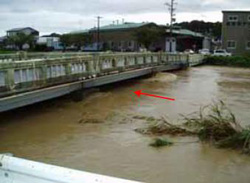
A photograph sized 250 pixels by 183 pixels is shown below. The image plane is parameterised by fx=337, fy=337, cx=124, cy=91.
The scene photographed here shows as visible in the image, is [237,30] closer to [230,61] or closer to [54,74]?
[230,61]

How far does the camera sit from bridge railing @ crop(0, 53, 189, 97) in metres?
8.95

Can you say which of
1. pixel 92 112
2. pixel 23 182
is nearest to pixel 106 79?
pixel 92 112

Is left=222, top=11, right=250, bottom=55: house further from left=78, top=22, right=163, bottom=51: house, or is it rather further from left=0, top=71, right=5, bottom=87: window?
left=0, top=71, right=5, bottom=87: window

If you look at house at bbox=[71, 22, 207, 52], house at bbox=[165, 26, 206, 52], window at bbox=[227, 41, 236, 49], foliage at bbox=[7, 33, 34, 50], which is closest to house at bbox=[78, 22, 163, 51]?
house at bbox=[71, 22, 207, 52]

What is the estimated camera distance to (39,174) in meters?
1.85

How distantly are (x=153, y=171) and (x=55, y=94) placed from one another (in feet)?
18.7

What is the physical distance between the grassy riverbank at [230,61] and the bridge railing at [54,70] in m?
23.1

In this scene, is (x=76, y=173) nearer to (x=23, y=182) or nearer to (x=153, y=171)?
(x=23, y=182)

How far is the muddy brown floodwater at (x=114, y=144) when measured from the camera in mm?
6234

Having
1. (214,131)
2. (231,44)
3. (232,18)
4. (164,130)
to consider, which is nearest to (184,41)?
(231,44)

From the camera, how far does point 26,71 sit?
970 cm

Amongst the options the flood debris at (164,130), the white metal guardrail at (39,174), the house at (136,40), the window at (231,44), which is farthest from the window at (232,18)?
the white metal guardrail at (39,174)

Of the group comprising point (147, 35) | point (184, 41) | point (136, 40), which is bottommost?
point (184, 41)

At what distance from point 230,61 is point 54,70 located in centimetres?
3219
